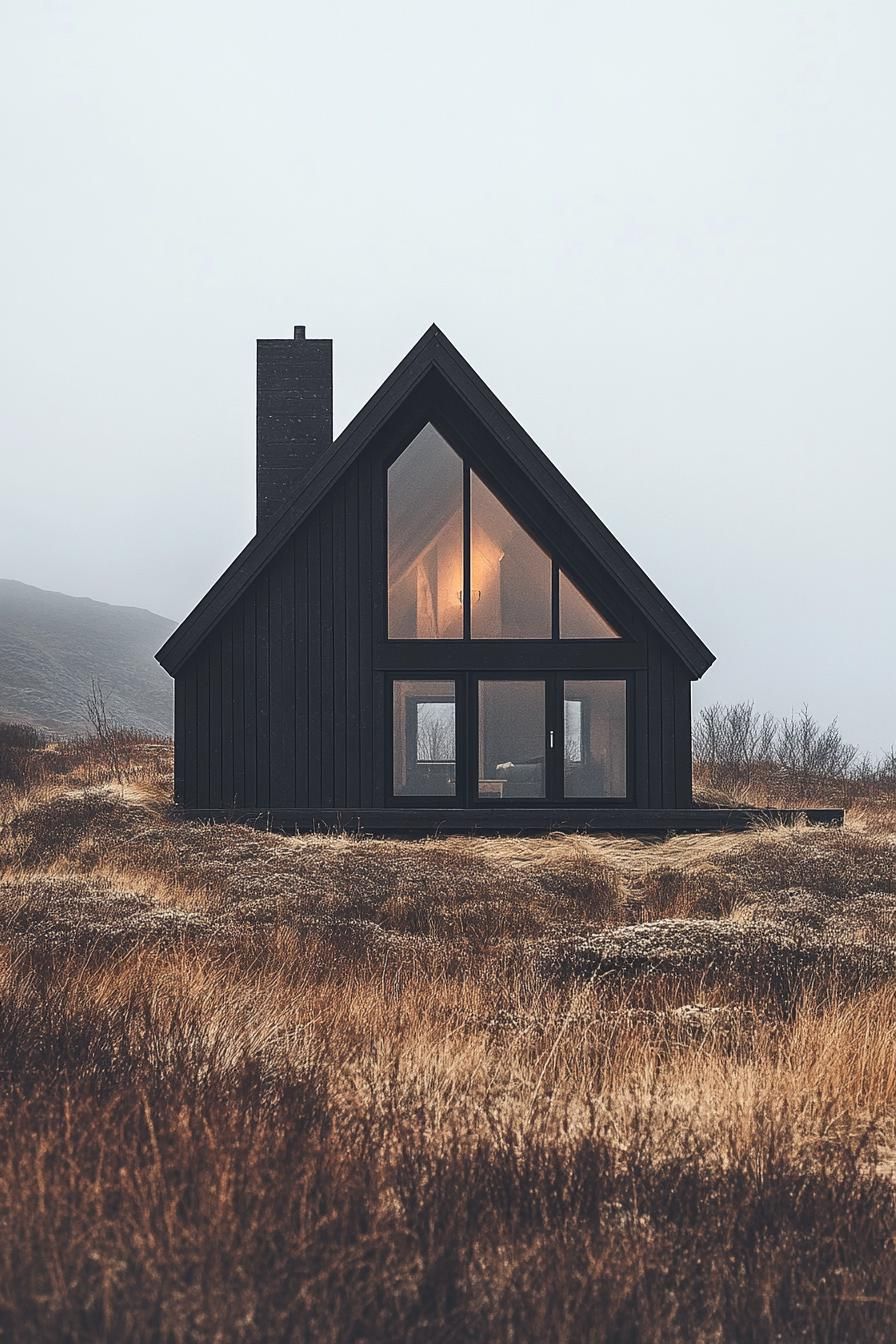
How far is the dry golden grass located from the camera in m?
2.51

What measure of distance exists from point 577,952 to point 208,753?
865 centimetres

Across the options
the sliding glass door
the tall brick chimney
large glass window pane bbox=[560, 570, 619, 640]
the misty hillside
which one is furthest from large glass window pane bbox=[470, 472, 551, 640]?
the misty hillside

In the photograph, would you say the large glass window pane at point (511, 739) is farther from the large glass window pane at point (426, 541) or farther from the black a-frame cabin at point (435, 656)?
the large glass window pane at point (426, 541)

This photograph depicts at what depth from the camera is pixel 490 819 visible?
13648 mm

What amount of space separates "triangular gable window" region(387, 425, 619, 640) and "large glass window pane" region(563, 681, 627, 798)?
2.65ft

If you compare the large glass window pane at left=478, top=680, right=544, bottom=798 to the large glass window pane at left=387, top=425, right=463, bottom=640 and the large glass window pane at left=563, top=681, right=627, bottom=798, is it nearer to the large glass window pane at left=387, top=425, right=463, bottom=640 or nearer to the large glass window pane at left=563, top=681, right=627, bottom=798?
the large glass window pane at left=563, top=681, right=627, bottom=798

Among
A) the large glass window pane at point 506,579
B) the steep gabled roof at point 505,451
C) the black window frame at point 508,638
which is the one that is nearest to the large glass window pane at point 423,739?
the black window frame at point 508,638

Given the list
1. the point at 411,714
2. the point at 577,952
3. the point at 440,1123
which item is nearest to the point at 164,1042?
the point at 440,1123

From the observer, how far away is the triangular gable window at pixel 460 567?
1420 centimetres

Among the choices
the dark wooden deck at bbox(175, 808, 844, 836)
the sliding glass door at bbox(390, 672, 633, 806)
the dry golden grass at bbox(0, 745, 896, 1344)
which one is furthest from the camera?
the sliding glass door at bbox(390, 672, 633, 806)

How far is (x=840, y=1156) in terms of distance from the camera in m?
3.58

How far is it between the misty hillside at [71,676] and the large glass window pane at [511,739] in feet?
226

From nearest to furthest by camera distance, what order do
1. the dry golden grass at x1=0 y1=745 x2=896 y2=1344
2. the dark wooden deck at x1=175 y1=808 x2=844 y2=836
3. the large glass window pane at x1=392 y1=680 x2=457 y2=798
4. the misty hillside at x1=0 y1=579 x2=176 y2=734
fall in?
the dry golden grass at x1=0 y1=745 x2=896 y2=1344
the dark wooden deck at x1=175 y1=808 x2=844 y2=836
the large glass window pane at x1=392 y1=680 x2=457 y2=798
the misty hillside at x1=0 y1=579 x2=176 y2=734

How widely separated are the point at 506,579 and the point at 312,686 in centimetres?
311
